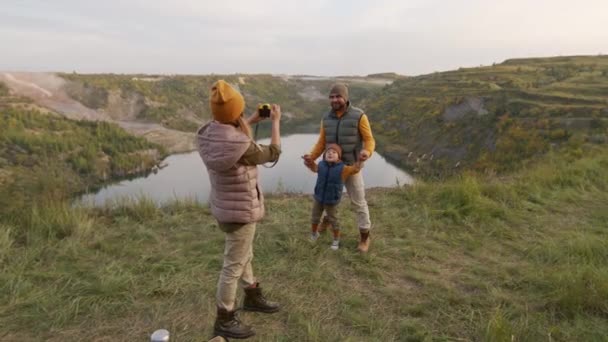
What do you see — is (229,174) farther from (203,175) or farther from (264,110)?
(203,175)

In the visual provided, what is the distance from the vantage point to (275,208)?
17.5ft

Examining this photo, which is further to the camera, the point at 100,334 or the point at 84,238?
the point at 84,238

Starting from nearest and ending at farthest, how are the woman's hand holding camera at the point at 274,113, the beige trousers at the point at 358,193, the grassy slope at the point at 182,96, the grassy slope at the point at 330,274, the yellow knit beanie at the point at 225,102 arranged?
the yellow knit beanie at the point at 225,102
the woman's hand holding camera at the point at 274,113
the grassy slope at the point at 330,274
the beige trousers at the point at 358,193
the grassy slope at the point at 182,96

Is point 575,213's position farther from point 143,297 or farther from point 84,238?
point 84,238

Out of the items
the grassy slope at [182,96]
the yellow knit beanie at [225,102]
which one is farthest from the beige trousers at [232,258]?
the grassy slope at [182,96]

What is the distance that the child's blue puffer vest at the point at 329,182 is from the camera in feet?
11.8

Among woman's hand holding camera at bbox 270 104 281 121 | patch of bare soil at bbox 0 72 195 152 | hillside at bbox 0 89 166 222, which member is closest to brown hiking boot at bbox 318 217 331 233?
woman's hand holding camera at bbox 270 104 281 121

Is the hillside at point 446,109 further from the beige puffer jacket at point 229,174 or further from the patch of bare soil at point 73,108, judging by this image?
the beige puffer jacket at point 229,174

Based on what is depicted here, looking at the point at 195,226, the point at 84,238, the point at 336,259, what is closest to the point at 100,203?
the point at 84,238

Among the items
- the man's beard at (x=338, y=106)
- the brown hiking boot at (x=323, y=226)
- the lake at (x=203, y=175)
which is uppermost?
the man's beard at (x=338, y=106)

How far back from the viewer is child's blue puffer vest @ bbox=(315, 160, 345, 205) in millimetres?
3584

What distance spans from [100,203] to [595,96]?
2899cm

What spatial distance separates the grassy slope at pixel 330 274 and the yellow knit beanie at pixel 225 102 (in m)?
1.55

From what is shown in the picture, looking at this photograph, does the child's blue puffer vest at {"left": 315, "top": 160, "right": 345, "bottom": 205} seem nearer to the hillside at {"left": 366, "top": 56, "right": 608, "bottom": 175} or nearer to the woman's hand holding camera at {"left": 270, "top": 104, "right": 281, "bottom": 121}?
the woman's hand holding camera at {"left": 270, "top": 104, "right": 281, "bottom": 121}
